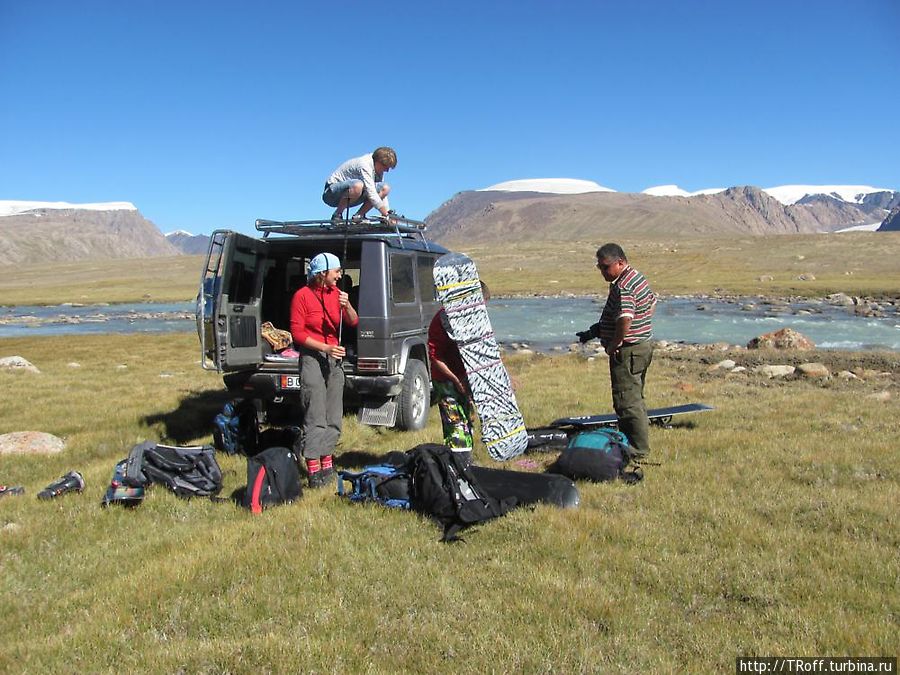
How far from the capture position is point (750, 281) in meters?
64.9

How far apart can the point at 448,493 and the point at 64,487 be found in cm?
381

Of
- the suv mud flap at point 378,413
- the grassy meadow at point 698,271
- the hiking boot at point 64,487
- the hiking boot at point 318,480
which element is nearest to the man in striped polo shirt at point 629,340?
the suv mud flap at point 378,413

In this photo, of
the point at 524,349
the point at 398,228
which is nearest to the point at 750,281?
the point at 524,349

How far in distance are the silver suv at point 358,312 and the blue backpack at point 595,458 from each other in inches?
94.8

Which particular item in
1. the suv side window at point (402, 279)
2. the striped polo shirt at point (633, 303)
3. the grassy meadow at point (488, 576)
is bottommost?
the grassy meadow at point (488, 576)

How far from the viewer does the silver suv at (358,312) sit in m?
7.48

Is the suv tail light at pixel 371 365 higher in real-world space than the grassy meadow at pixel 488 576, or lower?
higher

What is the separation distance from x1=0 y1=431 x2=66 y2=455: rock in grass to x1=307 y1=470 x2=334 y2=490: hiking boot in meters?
3.99

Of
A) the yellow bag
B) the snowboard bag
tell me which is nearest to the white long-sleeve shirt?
the yellow bag

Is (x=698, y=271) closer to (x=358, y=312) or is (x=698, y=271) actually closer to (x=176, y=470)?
(x=358, y=312)

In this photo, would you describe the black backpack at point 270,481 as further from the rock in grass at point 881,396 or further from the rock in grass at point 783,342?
the rock in grass at point 783,342

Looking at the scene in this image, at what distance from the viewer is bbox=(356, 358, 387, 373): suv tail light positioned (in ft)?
24.5

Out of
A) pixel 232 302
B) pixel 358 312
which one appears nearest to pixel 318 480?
pixel 358 312

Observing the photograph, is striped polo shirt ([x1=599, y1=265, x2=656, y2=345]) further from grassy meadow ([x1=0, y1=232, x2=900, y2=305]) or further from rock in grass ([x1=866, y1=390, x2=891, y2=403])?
grassy meadow ([x1=0, y1=232, x2=900, y2=305])
